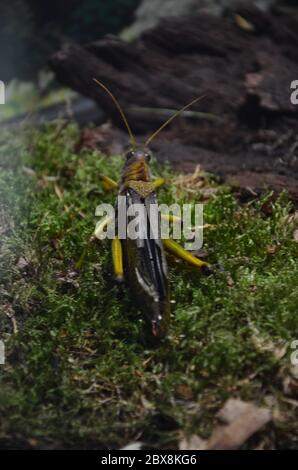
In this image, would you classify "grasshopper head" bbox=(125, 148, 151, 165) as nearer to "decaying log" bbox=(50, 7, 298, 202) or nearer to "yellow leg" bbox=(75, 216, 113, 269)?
"yellow leg" bbox=(75, 216, 113, 269)

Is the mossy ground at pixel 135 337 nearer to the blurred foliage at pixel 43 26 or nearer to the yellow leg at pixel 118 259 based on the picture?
the yellow leg at pixel 118 259

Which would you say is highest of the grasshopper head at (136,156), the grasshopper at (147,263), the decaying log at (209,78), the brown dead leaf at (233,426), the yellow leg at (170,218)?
the decaying log at (209,78)

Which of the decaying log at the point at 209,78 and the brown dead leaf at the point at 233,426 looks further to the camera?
the decaying log at the point at 209,78

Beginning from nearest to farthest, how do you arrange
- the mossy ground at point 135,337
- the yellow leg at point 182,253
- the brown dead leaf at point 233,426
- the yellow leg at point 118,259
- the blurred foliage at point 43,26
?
the brown dead leaf at point 233,426 < the mossy ground at point 135,337 < the yellow leg at point 118,259 < the yellow leg at point 182,253 < the blurred foliage at point 43,26

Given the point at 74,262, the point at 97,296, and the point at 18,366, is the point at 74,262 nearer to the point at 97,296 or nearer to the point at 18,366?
the point at 97,296

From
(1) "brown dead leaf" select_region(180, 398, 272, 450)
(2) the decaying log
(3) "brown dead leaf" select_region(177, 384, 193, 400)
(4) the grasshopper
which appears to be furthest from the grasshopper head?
(1) "brown dead leaf" select_region(180, 398, 272, 450)

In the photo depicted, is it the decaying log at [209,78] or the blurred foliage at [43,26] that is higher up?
the blurred foliage at [43,26]

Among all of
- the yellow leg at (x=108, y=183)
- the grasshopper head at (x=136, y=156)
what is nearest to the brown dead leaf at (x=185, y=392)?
the grasshopper head at (x=136, y=156)
